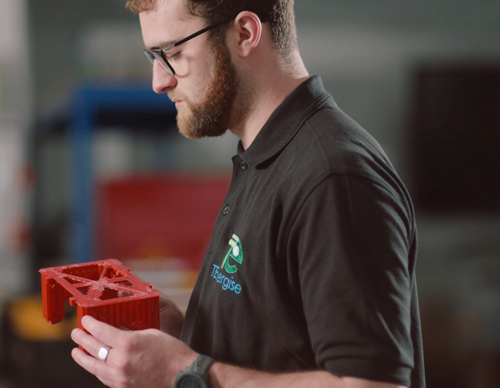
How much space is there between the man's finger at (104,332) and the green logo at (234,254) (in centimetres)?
24

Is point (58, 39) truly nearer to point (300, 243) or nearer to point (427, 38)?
point (427, 38)

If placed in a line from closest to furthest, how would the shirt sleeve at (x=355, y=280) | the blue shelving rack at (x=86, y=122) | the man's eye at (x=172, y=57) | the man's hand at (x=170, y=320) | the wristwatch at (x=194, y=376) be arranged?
the shirt sleeve at (x=355, y=280) → the wristwatch at (x=194, y=376) → the man's eye at (x=172, y=57) → the man's hand at (x=170, y=320) → the blue shelving rack at (x=86, y=122)

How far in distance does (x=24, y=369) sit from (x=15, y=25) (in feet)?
10.00

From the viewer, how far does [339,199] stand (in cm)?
82

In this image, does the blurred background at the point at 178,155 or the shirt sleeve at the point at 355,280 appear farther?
the blurred background at the point at 178,155

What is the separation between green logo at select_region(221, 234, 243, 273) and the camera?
3.29 ft

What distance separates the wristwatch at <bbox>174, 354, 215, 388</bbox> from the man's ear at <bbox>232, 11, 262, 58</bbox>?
2.11ft

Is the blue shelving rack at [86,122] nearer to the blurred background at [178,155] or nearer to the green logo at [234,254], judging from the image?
the blurred background at [178,155]

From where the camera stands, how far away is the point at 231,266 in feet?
3.34

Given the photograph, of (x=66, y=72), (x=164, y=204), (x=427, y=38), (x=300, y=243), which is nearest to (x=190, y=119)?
(x=300, y=243)

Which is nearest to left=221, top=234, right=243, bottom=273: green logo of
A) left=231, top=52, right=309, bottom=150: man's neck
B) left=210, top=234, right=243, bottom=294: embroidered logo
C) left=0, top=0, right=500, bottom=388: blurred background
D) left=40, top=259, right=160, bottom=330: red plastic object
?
left=210, top=234, right=243, bottom=294: embroidered logo

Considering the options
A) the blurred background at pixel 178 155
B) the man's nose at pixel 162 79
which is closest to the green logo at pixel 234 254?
the man's nose at pixel 162 79

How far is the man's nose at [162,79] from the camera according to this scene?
119 centimetres

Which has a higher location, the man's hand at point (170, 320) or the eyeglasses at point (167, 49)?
the eyeglasses at point (167, 49)
